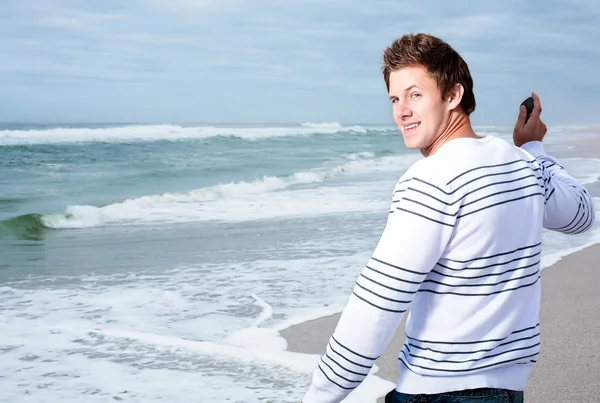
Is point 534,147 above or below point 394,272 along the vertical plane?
above

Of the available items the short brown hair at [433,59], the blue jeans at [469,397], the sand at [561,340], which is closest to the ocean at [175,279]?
the sand at [561,340]

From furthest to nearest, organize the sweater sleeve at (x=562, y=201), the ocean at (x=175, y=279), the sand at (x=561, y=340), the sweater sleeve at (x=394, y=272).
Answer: the ocean at (x=175, y=279), the sand at (x=561, y=340), the sweater sleeve at (x=562, y=201), the sweater sleeve at (x=394, y=272)

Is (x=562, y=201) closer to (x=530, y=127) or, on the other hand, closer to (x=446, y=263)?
(x=530, y=127)

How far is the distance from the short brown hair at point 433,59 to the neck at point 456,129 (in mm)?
26

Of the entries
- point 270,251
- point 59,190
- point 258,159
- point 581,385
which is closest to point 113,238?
point 270,251

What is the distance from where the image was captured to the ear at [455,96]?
4.94 feet

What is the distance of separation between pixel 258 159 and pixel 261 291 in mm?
19254

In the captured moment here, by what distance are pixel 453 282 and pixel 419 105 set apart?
0.37m

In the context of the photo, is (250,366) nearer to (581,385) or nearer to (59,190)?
(581,385)

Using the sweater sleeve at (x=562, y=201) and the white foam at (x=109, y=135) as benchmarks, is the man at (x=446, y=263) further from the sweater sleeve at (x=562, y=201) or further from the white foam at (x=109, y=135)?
the white foam at (x=109, y=135)

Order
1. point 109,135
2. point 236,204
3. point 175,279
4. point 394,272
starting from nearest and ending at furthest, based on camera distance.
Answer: point 394,272
point 175,279
point 236,204
point 109,135

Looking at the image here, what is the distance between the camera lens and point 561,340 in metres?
4.25

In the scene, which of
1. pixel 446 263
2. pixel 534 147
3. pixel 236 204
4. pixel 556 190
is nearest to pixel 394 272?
pixel 446 263

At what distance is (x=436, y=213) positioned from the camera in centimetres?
132
